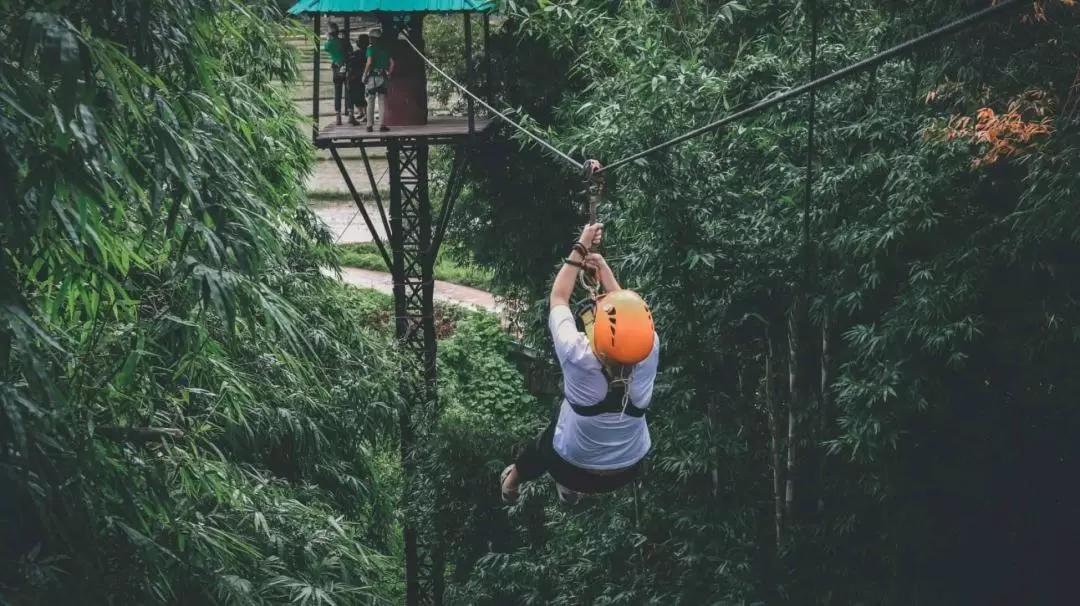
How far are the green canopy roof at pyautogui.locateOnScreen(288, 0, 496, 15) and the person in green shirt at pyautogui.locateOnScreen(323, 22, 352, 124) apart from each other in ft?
1.45

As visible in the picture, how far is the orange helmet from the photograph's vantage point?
283cm

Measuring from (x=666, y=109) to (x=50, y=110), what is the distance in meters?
3.71

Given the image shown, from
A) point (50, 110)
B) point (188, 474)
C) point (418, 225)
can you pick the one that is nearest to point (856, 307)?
point (188, 474)

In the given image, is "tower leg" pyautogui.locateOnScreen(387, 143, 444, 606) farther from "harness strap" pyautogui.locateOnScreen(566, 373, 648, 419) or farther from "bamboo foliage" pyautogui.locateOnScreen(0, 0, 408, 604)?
"harness strap" pyautogui.locateOnScreen(566, 373, 648, 419)

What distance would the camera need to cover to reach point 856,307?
5.57 m

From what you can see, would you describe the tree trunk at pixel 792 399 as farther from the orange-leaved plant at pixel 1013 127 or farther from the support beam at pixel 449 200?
the support beam at pixel 449 200

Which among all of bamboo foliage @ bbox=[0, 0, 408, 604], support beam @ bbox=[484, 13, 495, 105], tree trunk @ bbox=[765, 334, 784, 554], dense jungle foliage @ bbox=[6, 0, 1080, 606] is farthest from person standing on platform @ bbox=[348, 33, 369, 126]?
tree trunk @ bbox=[765, 334, 784, 554]

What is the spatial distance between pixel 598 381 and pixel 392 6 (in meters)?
5.85

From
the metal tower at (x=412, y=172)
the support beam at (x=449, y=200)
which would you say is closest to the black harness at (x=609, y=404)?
the metal tower at (x=412, y=172)

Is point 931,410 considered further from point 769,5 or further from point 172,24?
point 172,24

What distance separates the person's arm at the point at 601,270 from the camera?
10.4ft

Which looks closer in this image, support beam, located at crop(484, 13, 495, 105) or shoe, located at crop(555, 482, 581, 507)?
shoe, located at crop(555, 482, 581, 507)

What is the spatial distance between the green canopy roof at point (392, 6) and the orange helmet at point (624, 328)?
5.67m

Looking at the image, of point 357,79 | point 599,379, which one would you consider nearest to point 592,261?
point 599,379
